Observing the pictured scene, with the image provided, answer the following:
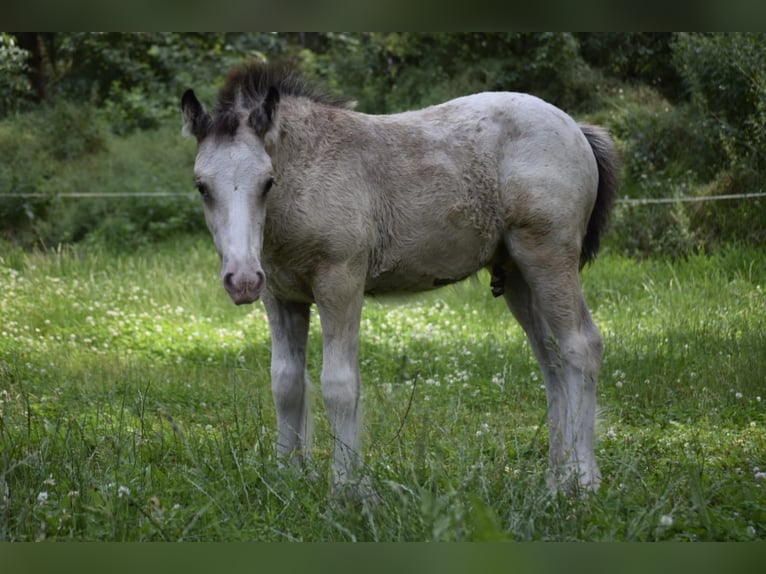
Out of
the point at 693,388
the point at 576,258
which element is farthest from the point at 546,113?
the point at 693,388

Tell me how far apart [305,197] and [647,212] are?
685 cm

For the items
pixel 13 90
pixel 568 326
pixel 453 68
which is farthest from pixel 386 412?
pixel 13 90

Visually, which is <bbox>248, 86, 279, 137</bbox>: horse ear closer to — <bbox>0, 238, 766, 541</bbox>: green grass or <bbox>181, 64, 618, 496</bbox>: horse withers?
<bbox>181, 64, 618, 496</bbox>: horse withers

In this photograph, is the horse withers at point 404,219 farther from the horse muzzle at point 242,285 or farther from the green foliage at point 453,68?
the green foliage at point 453,68

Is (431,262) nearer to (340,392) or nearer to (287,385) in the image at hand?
(340,392)

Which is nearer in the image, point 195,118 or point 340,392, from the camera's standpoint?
point 195,118

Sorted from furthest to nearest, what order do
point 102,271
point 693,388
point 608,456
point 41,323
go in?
point 102,271, point 41,323, point 693,388, point 608,456

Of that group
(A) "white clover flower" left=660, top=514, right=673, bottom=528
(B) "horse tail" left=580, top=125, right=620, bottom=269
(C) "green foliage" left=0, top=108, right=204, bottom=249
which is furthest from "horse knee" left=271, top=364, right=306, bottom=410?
(C) "green foliage" left=0, top=108, right=204, bottom=249

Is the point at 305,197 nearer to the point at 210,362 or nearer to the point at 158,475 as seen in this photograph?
the point at 158,475

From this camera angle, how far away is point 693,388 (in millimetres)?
6137

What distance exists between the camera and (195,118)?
3.98 m

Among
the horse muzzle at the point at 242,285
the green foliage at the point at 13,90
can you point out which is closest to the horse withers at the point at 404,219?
the horse muzzle at the point at 242,285

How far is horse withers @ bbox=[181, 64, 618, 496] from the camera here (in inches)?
167

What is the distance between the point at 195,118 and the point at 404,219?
1.19m
